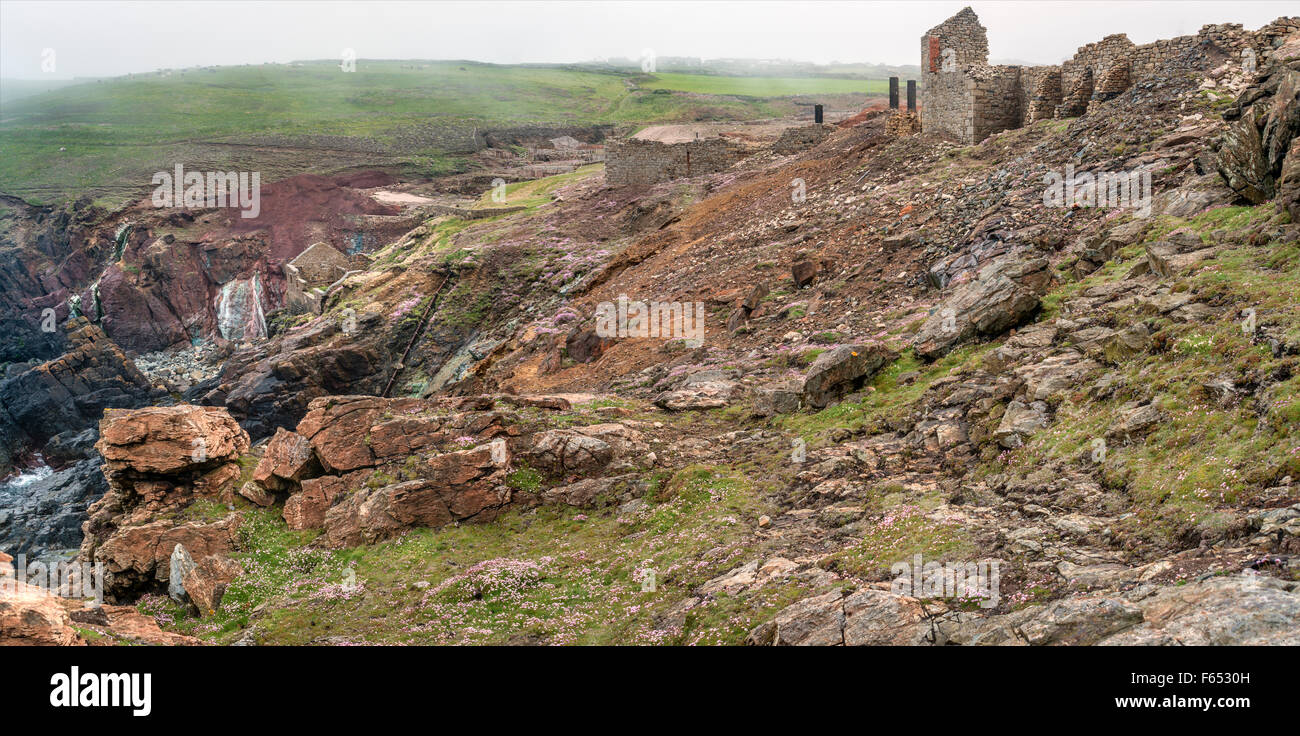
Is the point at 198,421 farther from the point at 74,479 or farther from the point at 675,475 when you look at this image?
the point at 74,479

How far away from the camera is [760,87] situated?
151750 millimetres

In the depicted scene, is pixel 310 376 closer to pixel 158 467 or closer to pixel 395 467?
pixel 158 467

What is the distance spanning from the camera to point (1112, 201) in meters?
21.9

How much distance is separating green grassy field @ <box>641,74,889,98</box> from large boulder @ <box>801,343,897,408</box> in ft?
390

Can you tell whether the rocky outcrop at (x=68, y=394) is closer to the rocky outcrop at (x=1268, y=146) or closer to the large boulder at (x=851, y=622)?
the large boulder at (x=851, y=622)

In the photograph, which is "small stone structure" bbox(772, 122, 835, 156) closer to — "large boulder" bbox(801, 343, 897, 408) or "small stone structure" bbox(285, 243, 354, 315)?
"small stone structure" bbox(285, 243, 354, 315)

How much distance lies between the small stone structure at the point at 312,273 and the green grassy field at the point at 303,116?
35.2m

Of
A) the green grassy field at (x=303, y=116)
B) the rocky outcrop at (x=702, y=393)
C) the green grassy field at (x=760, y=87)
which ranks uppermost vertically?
the green grassy field at (x=760, y=87)

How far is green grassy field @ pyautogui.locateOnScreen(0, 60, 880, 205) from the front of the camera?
88812mm

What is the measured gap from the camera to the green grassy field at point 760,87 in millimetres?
138750

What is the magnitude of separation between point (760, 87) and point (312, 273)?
116m

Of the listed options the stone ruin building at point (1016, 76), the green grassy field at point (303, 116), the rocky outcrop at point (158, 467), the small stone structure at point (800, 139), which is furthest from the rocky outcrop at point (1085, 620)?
the green grassy field at point (303, 116)

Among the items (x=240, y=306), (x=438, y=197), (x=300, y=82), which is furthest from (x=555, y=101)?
(x=240, y=306)

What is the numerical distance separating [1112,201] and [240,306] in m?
60.1
